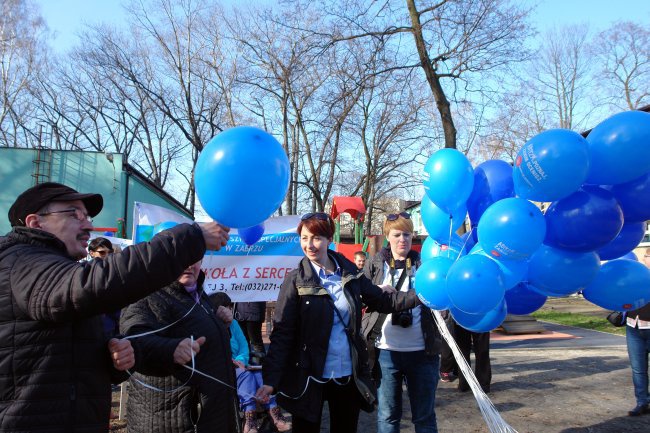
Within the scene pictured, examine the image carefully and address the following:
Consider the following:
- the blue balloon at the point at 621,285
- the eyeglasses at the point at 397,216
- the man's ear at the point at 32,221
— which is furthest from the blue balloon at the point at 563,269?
the man's ear at the point at 32,221

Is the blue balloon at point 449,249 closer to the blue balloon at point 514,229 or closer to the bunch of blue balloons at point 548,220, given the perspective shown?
the bunch of blue balloons at point 548,220

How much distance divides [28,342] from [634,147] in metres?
2.68

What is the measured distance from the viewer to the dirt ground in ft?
15.7

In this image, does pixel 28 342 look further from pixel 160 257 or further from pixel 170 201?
pixel 170 201

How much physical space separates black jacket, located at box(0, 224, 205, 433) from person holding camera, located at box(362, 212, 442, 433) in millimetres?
2086

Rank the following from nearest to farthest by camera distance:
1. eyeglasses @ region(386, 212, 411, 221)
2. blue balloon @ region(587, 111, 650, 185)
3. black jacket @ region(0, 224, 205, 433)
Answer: black jacket @ region(0, 224, 205, 433)
blue balloon @ region(587, 111, 650, 185)
eyeglasses @ region(386, 212, 411, 221)

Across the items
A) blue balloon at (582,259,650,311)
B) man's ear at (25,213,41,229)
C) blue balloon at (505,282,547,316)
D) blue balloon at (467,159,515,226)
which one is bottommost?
blue balloon at (505,282,547,316)

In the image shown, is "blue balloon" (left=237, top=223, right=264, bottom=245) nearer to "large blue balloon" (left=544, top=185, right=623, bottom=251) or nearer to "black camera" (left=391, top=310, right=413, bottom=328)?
"black camera" (left=391, top=310, right=413, bottom=328)

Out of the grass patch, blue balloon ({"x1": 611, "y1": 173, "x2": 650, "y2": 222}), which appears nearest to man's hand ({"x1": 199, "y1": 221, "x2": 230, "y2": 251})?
blue balloon ({"x1": 611, "y1": 173, "x2": 650, "y2": 222})

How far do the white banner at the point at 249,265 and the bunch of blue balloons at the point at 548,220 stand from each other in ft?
9.26

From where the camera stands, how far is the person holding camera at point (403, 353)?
11.1 feet

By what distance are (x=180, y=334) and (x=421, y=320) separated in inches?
71.8

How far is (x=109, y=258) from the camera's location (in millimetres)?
1559

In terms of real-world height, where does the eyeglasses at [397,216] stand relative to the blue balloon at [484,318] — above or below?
above
